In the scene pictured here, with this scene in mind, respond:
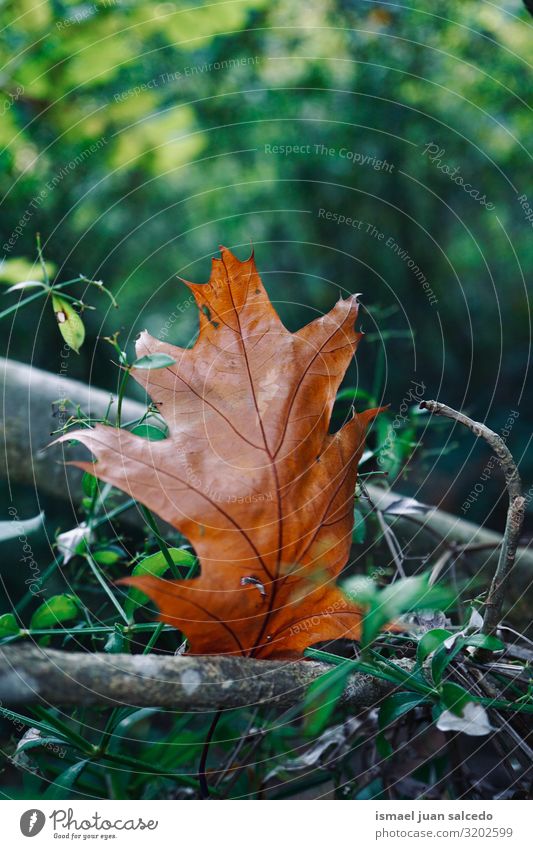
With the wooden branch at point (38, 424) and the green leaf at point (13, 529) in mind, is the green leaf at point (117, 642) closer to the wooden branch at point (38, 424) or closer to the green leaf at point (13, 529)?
the green leaf at point (13, 529)

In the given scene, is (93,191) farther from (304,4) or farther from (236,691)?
(236,691)

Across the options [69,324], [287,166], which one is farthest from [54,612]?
[287,166]

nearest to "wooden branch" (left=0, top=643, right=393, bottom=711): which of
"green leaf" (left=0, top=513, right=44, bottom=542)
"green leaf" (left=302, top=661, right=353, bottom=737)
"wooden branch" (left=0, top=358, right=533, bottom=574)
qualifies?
"green leaf" (left=302, top=661, right=353, bottom=737)

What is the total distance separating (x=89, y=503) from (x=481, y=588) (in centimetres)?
25

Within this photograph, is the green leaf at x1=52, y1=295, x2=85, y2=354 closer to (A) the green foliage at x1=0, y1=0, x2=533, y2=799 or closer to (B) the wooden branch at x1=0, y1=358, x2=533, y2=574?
(B) the wooden branch at x1=0, y1=358, x2=533, y2=574

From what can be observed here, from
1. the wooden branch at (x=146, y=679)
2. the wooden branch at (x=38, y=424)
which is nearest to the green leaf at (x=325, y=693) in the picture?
the wooden branch at (x=146, y=679)

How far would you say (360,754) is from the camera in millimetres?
377

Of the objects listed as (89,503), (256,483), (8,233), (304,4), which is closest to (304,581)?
(256,483)

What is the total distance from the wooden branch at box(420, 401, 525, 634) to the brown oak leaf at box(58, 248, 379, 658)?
0.04m

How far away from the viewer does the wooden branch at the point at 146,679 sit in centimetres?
19

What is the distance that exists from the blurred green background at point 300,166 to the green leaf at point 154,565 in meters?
0.39

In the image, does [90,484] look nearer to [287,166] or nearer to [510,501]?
[510,501]

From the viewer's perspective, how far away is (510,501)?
0.27m

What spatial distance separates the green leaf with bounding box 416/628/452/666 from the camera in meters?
0.27
